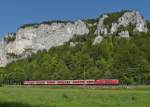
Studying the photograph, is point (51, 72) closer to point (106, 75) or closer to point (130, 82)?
point (106, 75)

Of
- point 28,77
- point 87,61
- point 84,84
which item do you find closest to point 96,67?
point 87,61

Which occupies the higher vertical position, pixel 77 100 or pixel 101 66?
pixel 101 66

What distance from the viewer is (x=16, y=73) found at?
575ft

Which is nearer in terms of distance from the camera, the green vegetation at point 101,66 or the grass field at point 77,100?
the grass field at point 77,100

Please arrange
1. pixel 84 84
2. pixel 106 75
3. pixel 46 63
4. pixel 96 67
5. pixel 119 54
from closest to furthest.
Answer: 1. pixel 84 84
2. pixel 106 75
3. pixel 96 67
4. pixel 119 54
5. pixel 46 63

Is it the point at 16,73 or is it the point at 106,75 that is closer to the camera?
the point at 106,75

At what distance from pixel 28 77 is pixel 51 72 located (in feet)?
31.9

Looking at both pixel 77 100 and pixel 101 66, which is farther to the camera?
pixel 101 66

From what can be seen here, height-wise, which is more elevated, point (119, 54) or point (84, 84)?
point (119, 54)

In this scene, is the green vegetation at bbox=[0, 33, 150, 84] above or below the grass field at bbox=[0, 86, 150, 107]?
above

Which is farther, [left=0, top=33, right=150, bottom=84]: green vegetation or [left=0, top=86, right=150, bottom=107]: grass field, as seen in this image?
[left=0, top=33, right=150, bottom=84]: green vegetation

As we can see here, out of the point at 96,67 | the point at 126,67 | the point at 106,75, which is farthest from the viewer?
the point at 96,67

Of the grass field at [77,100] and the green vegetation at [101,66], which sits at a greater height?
the green vegetation at [101,66]

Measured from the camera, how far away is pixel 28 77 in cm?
Answer: 17025
